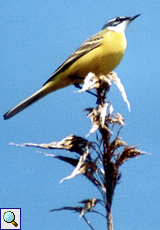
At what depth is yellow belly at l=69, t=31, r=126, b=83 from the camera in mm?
7199

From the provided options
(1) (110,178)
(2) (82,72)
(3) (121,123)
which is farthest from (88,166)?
(2) (82,72)

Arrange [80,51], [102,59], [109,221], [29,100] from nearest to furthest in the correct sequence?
[109,221] < [29,100] < [102,59] < [80,51]

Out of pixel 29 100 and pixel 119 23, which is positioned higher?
pixel 119 23

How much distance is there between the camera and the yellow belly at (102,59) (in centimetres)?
720

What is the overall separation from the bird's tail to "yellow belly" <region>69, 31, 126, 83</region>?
19.4 inches

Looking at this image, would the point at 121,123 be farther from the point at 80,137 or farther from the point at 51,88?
the point at 51,88

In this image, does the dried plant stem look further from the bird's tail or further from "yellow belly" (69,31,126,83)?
"yellow belly" (69,31,126,83)

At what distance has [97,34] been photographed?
824cm

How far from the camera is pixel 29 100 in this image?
7172 millimetres

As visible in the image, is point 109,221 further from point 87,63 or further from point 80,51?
point 80,51

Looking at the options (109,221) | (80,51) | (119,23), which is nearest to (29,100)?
(80,51)

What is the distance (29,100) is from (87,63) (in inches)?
41.6

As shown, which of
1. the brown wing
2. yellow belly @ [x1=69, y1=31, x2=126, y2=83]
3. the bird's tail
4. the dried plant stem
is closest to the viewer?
the dried plant stem

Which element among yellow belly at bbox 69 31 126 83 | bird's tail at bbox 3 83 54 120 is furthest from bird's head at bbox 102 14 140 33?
bird's tail at bbox 3 83 54 120
